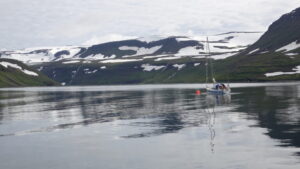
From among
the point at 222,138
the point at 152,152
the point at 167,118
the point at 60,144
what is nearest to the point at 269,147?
the point at 222,138

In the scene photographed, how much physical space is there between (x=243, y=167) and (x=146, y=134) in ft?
52.5

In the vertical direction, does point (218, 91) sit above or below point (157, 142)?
above

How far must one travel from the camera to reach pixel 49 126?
50.5 metres

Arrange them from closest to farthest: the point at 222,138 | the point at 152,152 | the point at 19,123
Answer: the point at 152,152, the point at 222,138, the point at 19,123

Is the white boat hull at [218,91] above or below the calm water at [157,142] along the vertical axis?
above

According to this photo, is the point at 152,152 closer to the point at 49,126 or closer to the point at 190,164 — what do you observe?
the point at 190,164

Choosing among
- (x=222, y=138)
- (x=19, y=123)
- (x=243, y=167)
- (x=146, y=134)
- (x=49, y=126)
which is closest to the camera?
(x=243, y=167)

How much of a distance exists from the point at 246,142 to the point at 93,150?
11.8 metres

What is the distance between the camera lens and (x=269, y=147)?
3209 centimetres

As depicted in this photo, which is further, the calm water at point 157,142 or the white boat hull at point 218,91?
the white boat hull at point 218,91

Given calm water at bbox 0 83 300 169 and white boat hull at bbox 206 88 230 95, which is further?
white boat hull at bbox 206 88 230 95

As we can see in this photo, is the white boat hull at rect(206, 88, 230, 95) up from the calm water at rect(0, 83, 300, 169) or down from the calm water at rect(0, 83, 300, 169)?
up

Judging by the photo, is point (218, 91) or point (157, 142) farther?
point (218, 91)

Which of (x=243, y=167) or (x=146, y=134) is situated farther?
(x=146, y=134)
